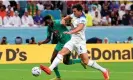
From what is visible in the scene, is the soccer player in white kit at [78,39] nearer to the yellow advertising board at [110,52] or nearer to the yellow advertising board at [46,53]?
the yellow advertising board at [46,53]

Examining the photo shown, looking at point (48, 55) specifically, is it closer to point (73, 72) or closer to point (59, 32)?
point (73, 72)

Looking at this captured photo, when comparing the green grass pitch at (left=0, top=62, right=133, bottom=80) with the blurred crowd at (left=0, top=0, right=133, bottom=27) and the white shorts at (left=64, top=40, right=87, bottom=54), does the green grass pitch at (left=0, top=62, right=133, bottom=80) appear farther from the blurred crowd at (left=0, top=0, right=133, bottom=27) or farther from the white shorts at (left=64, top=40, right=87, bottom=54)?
the blurred crowd at (left=0, top=0, right=133, bottom=27)

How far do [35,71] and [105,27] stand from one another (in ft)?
42.8

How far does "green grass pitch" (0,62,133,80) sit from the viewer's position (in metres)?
15.8

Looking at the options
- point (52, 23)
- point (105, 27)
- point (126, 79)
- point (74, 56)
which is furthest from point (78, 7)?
point (105, 27)

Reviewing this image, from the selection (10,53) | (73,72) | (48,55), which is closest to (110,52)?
(48,55)

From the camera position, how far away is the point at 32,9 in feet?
85.7

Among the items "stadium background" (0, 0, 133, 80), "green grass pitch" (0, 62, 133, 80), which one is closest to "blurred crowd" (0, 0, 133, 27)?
"stadium background" (0, 0, 133, 80)

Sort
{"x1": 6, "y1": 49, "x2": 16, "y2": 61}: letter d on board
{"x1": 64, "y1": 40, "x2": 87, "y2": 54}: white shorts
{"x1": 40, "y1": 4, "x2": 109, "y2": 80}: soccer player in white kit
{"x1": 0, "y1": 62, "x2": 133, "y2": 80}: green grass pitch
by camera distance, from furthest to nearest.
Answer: {"x1": 6, "y1": 49, "x2": 16, "y2": 61}: letter d on board < {"x1": 0, "y1": 62, "x2": 133, "y2": 80}: green grass pitch < {"x1": 64, "y1": 40, "x2": 87, "y2": 54}: white shorts < {"x1": 40, "y1": 4, "x2": 109, "y2": 80}: soccer player in white kit

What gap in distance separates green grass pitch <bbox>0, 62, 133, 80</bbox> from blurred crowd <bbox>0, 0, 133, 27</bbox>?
474cm

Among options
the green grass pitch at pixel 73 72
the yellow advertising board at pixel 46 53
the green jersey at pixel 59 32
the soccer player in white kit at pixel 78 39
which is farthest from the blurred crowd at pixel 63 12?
the soccer player in white kit at pixel 78 39

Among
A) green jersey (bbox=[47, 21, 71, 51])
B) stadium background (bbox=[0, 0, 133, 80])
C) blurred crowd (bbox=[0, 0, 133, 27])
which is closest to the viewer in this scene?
green jersey (bbox=[47, 21, 71, 51])

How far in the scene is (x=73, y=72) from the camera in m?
17.7

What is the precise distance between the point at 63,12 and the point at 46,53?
17.6ft
